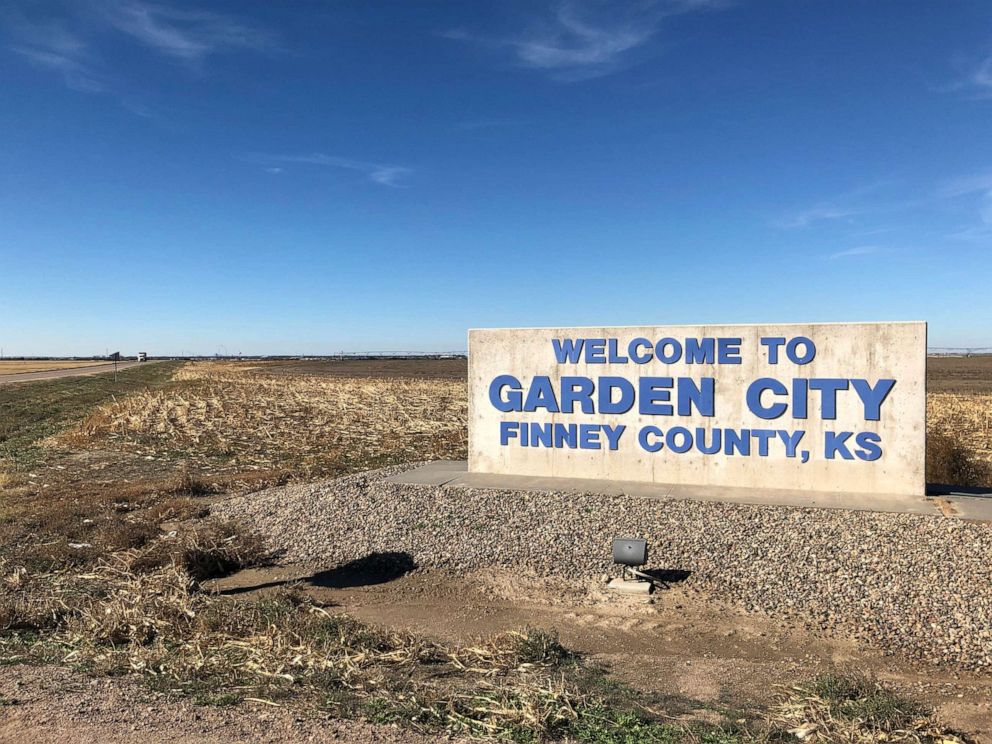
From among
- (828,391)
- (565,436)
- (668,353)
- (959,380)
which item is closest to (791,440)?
(828,391)

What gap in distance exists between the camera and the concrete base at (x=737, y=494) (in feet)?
34.7

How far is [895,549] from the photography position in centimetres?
872

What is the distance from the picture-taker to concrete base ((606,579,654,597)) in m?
8.19

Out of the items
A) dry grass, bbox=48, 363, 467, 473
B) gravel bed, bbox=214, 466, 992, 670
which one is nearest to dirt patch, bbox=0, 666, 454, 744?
gravel bed, bbox=214, 466, 992, 670

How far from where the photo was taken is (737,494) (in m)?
11.6

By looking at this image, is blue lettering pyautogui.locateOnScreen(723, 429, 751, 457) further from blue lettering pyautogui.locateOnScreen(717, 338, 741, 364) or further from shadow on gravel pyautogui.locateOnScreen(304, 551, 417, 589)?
shadow on gravel pyautogui.locateOnScreen(304, 551, 417, 589)

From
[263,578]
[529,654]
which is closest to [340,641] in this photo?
[529,654]

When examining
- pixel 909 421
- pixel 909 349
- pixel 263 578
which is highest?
pixel 909 349

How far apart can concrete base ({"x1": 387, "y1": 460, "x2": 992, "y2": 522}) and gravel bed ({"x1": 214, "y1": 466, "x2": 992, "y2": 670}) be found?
16.6 inches

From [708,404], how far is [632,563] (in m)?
4.93

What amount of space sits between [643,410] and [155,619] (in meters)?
8.48

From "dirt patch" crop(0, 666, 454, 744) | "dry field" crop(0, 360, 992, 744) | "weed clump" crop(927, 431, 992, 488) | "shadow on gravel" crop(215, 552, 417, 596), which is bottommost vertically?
"shadow on gravel" crop(215, 552, 417, 596)

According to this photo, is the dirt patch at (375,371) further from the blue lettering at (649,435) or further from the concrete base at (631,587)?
the concrete base at (631,587)

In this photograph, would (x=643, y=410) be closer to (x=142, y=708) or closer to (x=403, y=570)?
(x=403, y=570)
